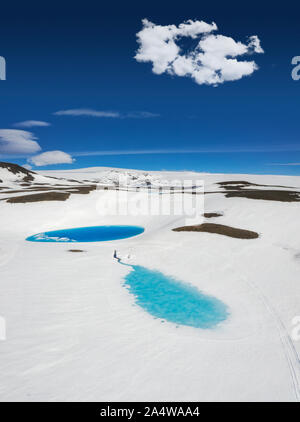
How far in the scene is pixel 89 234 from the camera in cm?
3797

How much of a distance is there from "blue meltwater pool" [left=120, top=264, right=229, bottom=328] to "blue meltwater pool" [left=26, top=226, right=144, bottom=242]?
52.5 feet

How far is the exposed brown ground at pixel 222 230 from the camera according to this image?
31422mm

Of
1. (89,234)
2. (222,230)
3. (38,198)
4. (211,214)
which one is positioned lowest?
(89,234)

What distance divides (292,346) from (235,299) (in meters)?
5.43

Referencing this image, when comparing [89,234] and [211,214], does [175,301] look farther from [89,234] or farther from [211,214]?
[211,214]

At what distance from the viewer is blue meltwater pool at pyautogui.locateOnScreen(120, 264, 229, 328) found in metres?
14.0

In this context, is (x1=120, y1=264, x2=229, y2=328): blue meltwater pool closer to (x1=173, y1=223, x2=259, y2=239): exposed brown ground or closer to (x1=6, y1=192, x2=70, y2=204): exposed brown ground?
(x1=173, y1=223, x2=259, y2=239): exposed brown ground

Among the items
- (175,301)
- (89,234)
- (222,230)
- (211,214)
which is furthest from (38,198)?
(175,301)

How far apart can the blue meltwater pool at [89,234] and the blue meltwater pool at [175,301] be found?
15997 millimetres

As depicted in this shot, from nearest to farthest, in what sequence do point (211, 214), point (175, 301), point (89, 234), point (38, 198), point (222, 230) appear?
point (175, 301)
point (222, 230)
point (89, 234)
point (211, 214)
point (38, 198)

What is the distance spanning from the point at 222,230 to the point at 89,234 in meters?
22.1

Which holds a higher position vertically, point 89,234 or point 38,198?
point 38,198

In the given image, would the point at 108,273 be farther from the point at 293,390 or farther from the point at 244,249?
the point at 244,249

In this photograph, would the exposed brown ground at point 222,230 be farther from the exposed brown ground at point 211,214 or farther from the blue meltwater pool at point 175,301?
the blue meltwater pool at point 175,301
